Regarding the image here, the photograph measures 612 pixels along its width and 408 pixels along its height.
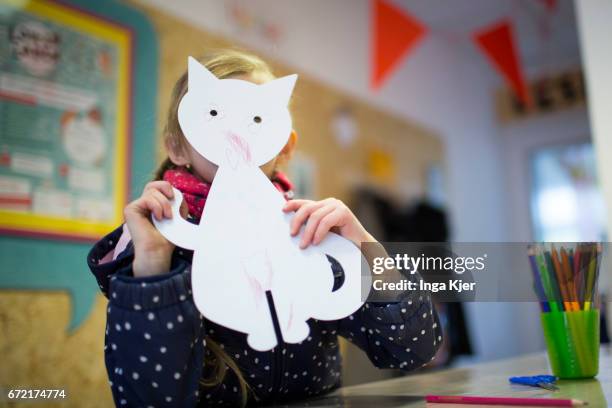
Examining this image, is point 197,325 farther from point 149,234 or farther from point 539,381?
point 539,381

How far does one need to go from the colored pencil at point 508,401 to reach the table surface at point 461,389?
10 millimetres

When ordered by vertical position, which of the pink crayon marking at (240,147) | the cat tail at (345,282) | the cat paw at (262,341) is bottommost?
the cat paw at (262,341)

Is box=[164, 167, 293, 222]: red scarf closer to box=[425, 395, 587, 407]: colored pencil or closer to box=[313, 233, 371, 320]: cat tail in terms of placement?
box=[313, 233, 371, 320]: cat tail

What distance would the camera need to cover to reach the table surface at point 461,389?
575 millimetres

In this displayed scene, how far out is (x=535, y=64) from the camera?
3361 mm

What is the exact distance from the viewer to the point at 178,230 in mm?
534

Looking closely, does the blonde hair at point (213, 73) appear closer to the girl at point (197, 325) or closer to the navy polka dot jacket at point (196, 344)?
the girl at point (197, 325)

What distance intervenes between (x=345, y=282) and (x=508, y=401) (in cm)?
18

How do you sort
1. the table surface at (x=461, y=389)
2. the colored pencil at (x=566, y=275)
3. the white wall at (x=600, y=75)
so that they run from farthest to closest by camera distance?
1. the white wall at (x=600, y=75)
2. the colored pencil at (x=566, y=275)
3. the table surface at (x=461, y=389)

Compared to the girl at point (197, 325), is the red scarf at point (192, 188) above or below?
above

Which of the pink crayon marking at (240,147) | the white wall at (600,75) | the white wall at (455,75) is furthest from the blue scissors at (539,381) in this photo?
the white wall at (455,75)

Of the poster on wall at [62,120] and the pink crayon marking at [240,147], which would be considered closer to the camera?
the pink crayon marking at [240,147]

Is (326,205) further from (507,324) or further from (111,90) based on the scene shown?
(507,324)

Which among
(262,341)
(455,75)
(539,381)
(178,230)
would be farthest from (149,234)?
(455,75)
